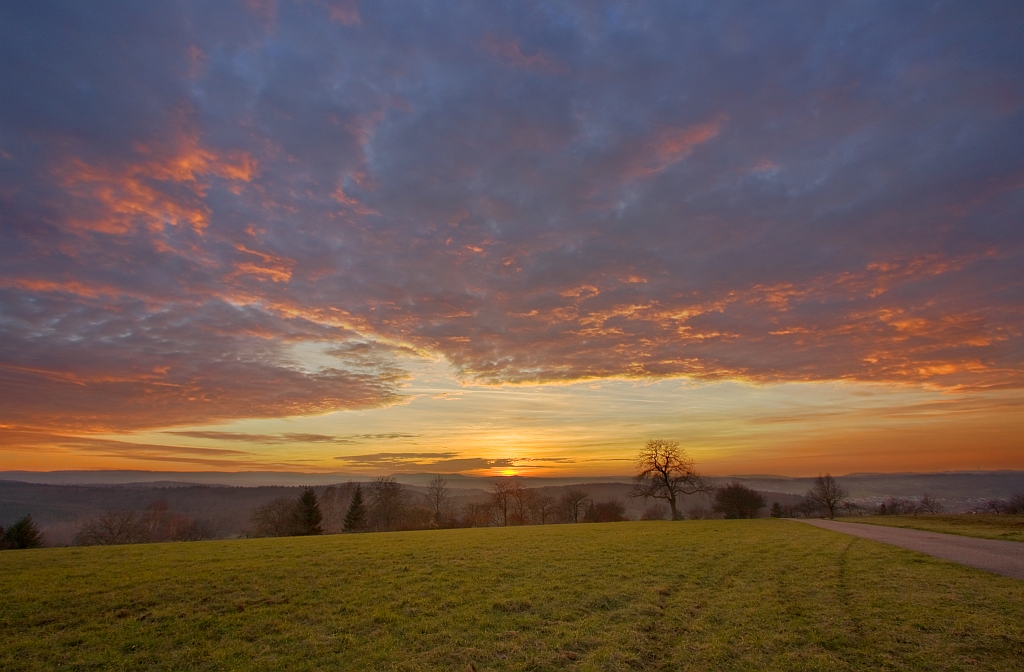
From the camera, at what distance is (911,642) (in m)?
8.90

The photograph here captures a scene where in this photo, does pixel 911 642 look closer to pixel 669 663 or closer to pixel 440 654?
pixel 669 663

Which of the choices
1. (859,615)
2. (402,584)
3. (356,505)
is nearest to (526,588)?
(402,584)

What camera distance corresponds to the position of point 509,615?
11.2 metres

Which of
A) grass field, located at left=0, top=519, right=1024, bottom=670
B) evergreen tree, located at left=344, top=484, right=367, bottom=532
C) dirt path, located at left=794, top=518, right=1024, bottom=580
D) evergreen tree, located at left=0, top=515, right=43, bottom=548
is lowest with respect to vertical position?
evergreen tree, located at left=344, top=484, right=367, bottom=532

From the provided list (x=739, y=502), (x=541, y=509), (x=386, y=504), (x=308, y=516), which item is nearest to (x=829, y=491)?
(x=739, y=502)

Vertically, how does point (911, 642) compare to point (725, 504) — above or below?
above

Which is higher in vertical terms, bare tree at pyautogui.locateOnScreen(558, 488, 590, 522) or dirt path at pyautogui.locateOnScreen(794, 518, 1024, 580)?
dirt path at pyautogui.locateOnScreen(794, 518, 1024, 580)

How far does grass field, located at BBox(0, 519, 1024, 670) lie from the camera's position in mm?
8445

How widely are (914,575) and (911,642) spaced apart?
8.83 metres

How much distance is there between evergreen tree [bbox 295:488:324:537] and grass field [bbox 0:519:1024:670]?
43.5 metres

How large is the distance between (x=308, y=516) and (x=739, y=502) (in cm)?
6460

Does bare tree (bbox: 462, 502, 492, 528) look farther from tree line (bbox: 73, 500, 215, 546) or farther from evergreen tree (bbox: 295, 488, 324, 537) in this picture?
tree line (bbox: 73, 500, 215, 546)

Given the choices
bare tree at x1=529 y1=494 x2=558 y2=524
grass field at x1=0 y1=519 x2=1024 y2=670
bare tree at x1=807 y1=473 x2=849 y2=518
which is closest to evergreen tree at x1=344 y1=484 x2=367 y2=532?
bare tree at x1=529 y1=494 x2=558 y2=524

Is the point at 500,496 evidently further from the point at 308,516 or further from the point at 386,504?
the point at 308,516
